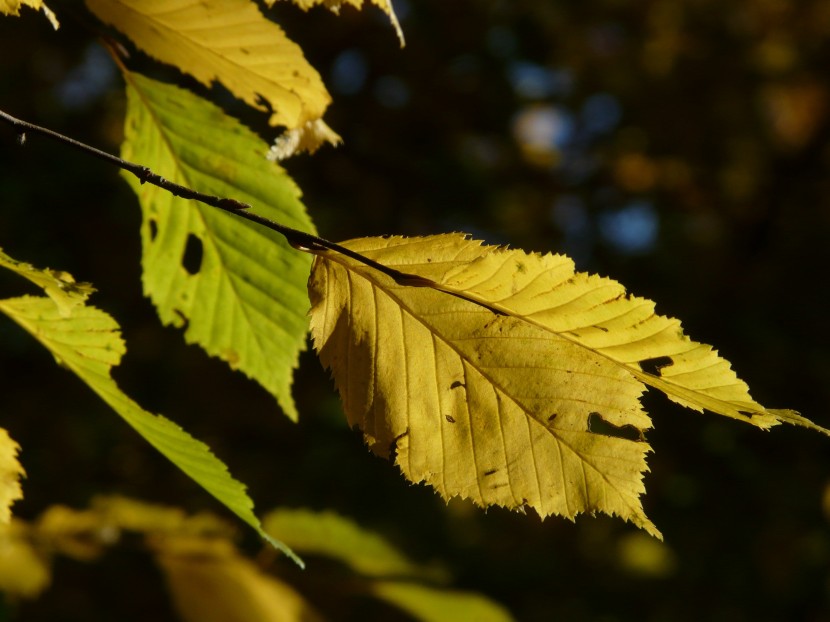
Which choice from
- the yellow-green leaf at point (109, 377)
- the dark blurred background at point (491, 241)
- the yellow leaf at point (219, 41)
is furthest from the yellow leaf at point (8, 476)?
→ the dark blurred background at point (491, 241)

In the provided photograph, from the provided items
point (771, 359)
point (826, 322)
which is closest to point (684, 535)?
point (771, 359)

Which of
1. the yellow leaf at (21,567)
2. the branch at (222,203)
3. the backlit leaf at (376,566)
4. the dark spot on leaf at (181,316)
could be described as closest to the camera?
the branch at (222,203)

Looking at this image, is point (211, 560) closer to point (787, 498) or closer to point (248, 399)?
point (787, 498)

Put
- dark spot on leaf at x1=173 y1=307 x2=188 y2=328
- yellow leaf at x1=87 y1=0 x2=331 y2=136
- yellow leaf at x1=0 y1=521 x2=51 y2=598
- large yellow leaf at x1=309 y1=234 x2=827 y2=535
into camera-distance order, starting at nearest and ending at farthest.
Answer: large yellow leaf at x1=309 y1=234 x2=827 y2=535, yellow leaf at x1=87 y1=0 x2=331 y2=136, dark spot on leaf at x1=173 y1=307 x2=188 y2=328, yellow leaf at x1=0 y1=521 x2=51 y2=598

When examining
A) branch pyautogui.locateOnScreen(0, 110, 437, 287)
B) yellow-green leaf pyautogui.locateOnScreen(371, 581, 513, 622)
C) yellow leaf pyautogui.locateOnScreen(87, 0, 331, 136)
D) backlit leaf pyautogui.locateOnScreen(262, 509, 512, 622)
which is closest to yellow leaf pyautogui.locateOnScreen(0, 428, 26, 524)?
branch pyautogui.locateOnScreen(0, 110, 437, 287)

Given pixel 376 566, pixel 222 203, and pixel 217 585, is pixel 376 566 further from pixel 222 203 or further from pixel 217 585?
pixel 222 203

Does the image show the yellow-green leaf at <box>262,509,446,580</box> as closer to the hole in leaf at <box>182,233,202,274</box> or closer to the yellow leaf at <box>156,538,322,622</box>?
the yellow leaf at <box>156,538,322,622</box>

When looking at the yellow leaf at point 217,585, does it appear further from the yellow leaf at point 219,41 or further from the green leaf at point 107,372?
the yellow leaf at point 219,41
